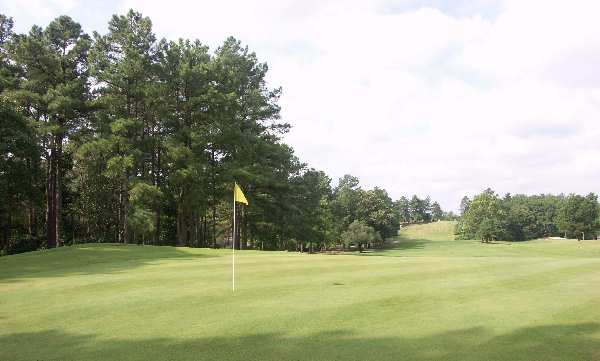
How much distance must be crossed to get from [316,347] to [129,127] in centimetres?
3241

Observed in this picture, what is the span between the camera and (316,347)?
285 inches

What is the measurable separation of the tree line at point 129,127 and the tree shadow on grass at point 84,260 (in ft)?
26.6

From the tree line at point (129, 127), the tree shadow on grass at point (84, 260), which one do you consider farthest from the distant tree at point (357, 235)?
the tree shadow on grass at point (84, 260)

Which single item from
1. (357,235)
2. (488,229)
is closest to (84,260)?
(357,235)

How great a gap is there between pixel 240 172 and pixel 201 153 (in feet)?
14.4

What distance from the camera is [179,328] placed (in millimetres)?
8305

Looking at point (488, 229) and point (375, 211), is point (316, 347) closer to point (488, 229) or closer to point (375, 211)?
point (375, 211)

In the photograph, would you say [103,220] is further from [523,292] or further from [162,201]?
[523,292]

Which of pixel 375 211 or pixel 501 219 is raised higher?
pixel 375 211

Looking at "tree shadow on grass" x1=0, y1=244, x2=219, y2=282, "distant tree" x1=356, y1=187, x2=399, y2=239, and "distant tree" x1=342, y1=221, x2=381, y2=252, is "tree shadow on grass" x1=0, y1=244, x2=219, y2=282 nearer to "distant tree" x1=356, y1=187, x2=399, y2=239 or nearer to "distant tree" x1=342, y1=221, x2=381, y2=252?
"distant tree" x1=342, y1=221, x2=381, y2=252

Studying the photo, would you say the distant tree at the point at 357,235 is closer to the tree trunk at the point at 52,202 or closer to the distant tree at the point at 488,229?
the distant tree at the point at 488,229

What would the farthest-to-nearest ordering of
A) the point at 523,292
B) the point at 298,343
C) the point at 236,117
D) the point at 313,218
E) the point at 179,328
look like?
the point at 313,218
the point at 236,117
the point at 523,292
the point at 179,328
the point at 298,343

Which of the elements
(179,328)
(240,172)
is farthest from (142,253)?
(179,328)

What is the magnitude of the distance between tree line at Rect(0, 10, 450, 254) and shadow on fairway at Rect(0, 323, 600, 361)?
92.4ft
